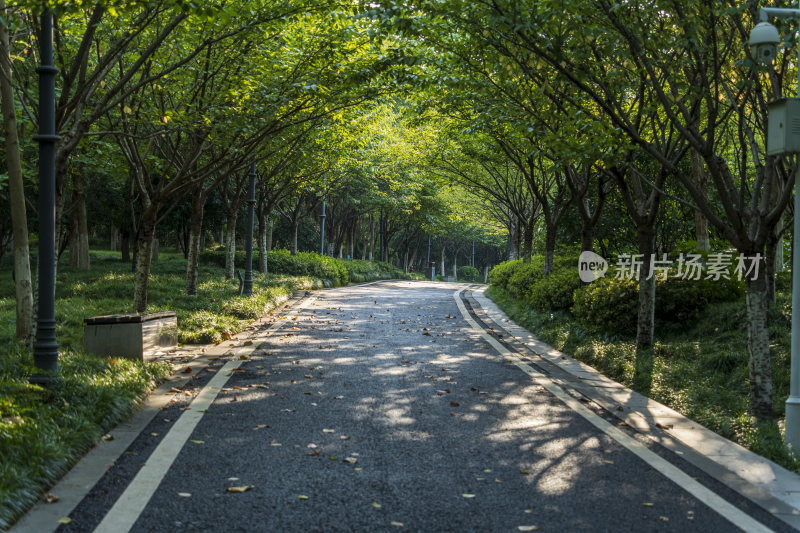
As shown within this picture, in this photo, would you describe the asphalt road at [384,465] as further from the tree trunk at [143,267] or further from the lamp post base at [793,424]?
the tree trunk at [143,267]

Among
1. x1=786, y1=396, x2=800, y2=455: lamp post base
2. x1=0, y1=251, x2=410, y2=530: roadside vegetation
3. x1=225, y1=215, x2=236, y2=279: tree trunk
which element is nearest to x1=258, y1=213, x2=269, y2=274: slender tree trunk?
A: x1=225, y1=215, x2=236, y2=279: tree trunk

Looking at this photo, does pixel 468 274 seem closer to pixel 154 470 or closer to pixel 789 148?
pixel 789 148

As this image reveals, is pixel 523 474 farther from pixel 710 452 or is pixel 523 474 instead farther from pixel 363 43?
pixel 363 43

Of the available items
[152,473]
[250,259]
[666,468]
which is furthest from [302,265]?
[666,468]

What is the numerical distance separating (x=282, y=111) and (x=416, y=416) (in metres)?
8.59

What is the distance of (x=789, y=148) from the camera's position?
595 centimetres

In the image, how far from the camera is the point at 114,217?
31.0 meters

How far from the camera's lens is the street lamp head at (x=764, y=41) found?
18.8ft

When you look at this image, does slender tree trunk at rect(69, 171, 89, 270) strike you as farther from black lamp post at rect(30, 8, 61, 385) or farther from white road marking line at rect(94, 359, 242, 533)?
white road marking line at rect(94, 359, 242, 533)

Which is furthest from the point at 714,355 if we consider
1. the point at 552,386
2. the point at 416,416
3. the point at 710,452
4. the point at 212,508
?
the point at 212,508

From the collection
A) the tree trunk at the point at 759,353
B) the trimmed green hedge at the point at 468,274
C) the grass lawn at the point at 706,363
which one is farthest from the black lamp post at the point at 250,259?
the trimmed green hedge at the point at 468,274

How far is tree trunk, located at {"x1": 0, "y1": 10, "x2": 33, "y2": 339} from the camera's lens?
8.26 m

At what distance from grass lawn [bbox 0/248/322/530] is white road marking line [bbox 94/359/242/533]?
493 millimetres

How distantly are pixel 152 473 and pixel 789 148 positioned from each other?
18.7ft
